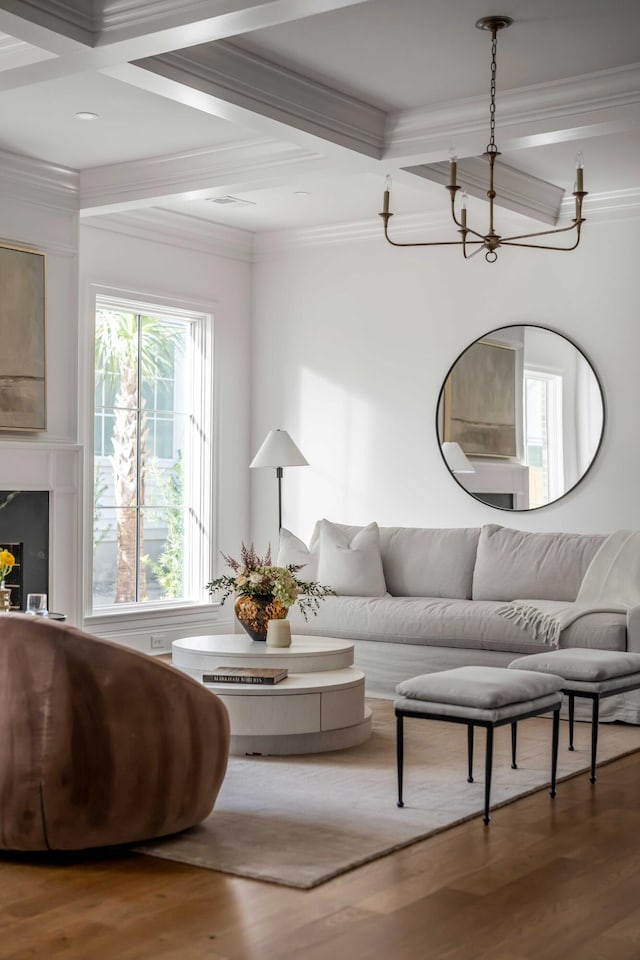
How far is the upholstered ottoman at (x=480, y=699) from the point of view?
387 centimetres

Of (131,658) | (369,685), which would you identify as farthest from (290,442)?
(131,658)

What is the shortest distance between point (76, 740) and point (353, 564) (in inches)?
151

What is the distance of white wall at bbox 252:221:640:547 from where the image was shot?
6.96 meters

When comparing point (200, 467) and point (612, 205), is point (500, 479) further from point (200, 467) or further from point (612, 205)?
point (200, 467)

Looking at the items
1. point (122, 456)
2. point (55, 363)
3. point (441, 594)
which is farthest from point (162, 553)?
point (441, 594)

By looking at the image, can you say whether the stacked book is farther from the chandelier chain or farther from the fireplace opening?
the chandelier chain

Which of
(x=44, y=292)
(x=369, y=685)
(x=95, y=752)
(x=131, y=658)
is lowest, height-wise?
(x=369, y=685)

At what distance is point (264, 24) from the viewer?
13.1 ft

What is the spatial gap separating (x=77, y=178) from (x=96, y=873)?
444 centimetres

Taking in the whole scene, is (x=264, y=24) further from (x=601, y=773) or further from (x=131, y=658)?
(x=601, y=773)

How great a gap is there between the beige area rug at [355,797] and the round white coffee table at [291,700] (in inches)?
3.2

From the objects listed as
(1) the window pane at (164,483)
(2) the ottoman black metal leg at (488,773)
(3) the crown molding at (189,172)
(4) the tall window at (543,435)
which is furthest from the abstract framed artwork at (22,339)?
(2) the ottoman black metal leg at (488,773)

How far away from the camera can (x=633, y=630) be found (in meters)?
5.60

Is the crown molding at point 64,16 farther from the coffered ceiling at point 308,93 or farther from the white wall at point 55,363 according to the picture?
the white wall at point 55,363
